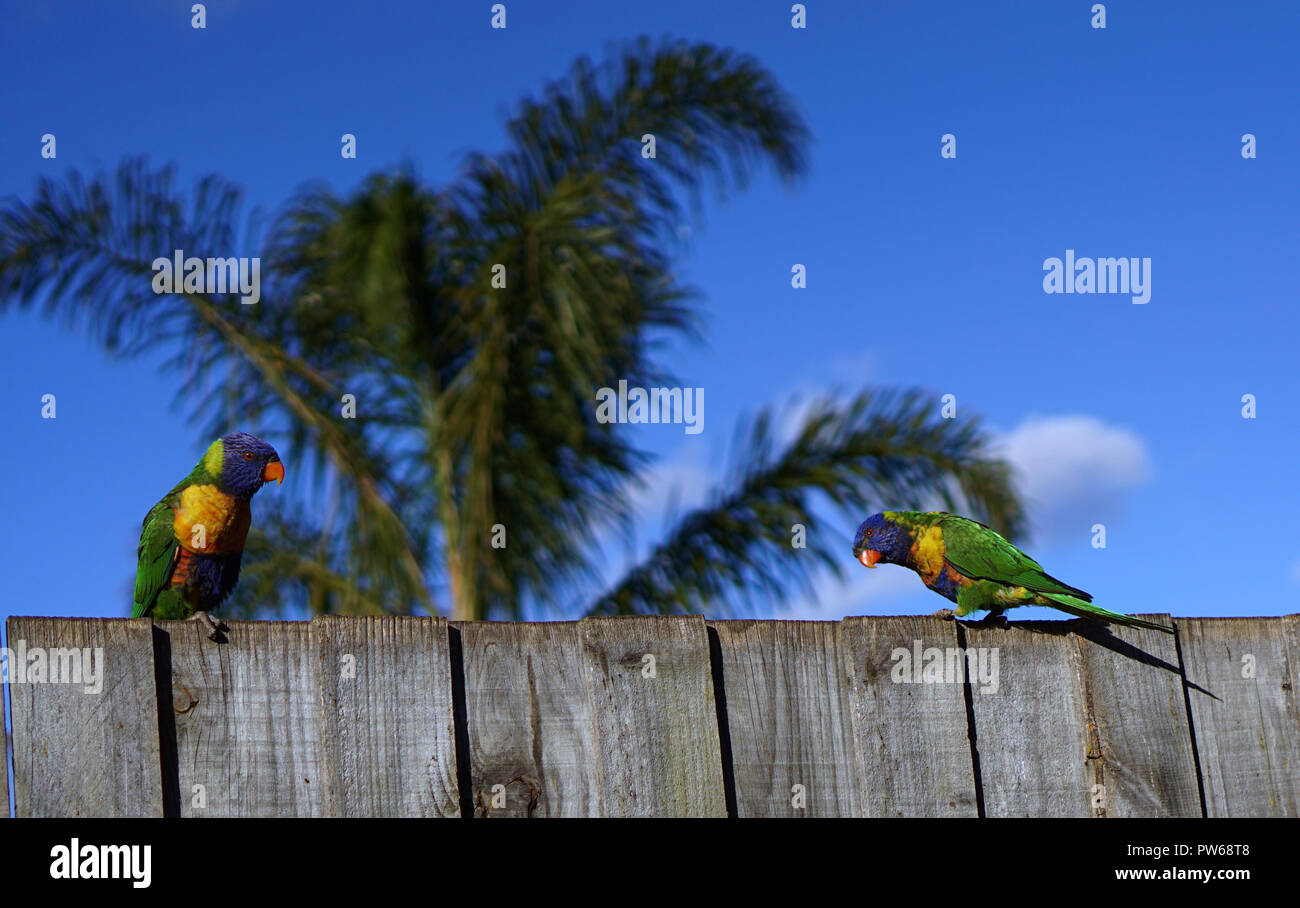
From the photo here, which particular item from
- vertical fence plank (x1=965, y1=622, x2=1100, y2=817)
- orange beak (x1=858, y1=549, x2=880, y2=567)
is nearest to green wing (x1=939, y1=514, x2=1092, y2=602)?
orange beak (x1=858, y1=549, x2=880, y2=567)

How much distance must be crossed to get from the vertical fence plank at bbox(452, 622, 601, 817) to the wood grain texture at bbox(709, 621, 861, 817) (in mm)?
369

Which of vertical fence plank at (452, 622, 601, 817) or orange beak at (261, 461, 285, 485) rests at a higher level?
orange beak at (261, 461, 285, 485)

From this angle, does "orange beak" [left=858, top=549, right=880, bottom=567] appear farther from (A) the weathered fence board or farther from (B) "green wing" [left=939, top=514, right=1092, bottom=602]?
(A) the weathered fence board

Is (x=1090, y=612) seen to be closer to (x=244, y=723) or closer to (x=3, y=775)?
(x=244, y=723)

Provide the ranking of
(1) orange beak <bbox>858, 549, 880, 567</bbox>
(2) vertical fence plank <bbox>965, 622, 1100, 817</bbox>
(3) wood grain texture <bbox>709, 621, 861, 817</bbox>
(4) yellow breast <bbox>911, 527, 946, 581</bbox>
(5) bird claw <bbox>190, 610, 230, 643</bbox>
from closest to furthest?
(5) bird claw <bbox>190, 610, 230, 643</bbox>
(3) wood grain texture <bbox>709, 621, 861, 817</bbox>
(2) vertical fence plank <bbox>965, 622, 1100, 817</bbox>
(4) yellow breast <bbox>911, 527, 946, 581</bbox>
(1) orange beak <bbox>858, 549, 880, 567</bbox>

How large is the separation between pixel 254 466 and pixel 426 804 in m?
2.79

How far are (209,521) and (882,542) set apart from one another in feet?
9.65

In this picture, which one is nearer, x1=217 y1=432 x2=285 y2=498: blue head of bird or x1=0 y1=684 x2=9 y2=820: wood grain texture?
x1=0 y1=684 x2=9 y2=820: wood grain texture

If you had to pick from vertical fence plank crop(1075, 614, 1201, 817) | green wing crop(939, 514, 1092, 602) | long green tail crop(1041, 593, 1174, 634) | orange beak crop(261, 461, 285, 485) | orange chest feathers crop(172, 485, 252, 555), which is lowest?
vertical fence plank crop(1075, 614, 1201, 817)

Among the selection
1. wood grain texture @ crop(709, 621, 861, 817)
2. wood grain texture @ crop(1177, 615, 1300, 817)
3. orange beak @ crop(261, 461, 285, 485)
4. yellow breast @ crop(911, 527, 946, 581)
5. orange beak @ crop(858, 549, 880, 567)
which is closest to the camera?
wood grain texture @ crop(709, 621, 861, 817)

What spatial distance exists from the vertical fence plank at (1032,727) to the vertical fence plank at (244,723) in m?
1.67

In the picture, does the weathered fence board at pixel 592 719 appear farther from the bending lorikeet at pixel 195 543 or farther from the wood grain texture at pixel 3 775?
the bending lorikeet at pixel 195 543

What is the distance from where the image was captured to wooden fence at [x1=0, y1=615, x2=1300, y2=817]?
2561 millimetres
